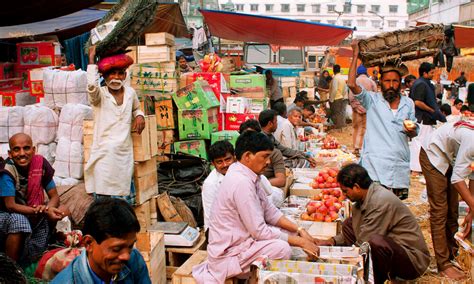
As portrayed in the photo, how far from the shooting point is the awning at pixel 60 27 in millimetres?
9281

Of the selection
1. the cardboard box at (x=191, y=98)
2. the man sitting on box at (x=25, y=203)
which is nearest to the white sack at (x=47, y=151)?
the man sitting on box at (x=25, y=203)

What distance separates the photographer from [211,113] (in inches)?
291

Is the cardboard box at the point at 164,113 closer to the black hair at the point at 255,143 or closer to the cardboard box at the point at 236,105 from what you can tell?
the cardboard box at the point at 236,105

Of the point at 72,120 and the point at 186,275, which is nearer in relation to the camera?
the point at 186,275

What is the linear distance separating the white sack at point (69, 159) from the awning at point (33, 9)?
335cm

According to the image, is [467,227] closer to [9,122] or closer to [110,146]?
[110,146]

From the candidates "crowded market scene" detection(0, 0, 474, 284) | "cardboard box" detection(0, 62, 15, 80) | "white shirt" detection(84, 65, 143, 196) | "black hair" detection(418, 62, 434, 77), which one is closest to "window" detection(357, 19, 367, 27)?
"black hair" detection(418, 62, 434, 77)

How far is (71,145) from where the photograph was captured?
5.32 metres

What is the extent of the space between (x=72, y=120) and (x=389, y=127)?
3290mm

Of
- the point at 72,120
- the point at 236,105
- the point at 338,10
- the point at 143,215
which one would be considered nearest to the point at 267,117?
the point at 143,215

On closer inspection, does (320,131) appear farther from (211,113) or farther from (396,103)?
(396,103)

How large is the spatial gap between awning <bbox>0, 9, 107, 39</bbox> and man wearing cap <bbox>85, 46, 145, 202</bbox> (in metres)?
5.06

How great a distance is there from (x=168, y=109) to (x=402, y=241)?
13.2ft

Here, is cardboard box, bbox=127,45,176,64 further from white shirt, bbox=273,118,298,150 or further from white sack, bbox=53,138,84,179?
white sack, bbox=53,138,84,179
